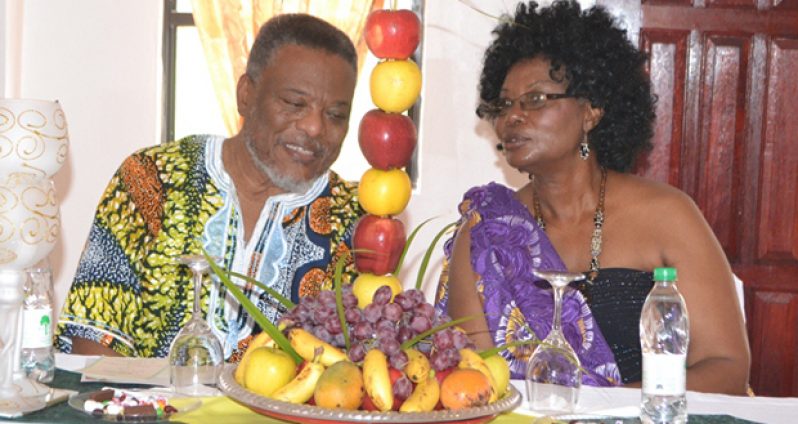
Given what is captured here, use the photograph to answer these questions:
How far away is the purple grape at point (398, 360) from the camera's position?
1752mm

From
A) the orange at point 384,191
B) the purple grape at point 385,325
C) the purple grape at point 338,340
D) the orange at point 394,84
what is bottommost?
the purple grape at point 338,340

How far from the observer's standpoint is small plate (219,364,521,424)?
5.61ft

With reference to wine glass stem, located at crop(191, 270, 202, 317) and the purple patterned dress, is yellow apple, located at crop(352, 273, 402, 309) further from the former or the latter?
the purple patterned dress

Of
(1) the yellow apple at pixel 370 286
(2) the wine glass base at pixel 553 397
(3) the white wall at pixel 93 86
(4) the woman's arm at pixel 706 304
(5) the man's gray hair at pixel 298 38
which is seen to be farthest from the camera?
(3) the white wall at pixel 93 86

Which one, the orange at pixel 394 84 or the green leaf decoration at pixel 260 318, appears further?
the orange at pixel 394 84

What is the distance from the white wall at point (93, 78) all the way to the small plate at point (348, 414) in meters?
3.71

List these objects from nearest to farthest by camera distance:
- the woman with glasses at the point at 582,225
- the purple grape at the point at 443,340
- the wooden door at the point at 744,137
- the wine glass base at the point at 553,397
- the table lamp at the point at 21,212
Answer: the purple grape at the point at 443,340, the table lamp at the point at 21,212, the wine glass base at the point at 553,397, the woman with glasses at the point at 582,225, the wooden door at the point at 744,137

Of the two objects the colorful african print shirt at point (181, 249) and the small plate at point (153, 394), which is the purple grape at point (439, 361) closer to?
the small plate at point (153, 394)

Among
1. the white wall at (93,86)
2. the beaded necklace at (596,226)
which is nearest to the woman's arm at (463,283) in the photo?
the beaded necklace at (596,226)

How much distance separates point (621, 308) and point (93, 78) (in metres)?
3.34

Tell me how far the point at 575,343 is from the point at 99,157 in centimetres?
321

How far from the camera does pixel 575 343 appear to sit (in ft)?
9.43

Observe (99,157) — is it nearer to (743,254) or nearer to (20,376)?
(743,254)

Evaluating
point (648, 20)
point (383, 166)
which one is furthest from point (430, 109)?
point (383, 166)
